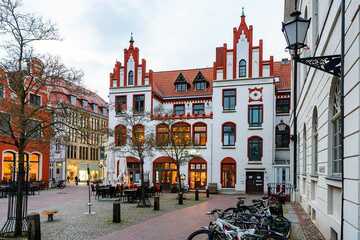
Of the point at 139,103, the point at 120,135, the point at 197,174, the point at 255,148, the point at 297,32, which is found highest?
the point at 139,103

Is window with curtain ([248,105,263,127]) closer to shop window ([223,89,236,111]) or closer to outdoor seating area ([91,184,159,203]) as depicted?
shop window ([223,89,236,111])

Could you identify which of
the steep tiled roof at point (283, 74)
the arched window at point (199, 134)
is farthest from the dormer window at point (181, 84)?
the steep tiled roof at point (283, 74)

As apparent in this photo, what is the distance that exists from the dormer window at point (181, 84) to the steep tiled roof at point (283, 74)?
9608mm

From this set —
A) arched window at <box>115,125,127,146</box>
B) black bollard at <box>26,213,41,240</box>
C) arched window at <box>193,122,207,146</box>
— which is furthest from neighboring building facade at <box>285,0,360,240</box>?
arched window at <box>193,122,207,146</box>

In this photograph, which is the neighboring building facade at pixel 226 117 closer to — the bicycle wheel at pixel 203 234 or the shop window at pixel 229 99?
the shop window at pixel 229 99

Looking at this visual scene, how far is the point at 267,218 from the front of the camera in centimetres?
888

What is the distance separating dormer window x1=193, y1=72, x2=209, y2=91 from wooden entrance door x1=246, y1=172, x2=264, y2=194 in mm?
10766

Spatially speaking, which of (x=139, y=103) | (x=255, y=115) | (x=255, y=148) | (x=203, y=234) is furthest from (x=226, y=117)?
(x=203, y=234)

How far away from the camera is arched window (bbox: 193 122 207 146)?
37.3 m

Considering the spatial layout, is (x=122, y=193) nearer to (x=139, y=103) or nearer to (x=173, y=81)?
(x=139, y=103)

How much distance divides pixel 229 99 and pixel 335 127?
90.7 feet

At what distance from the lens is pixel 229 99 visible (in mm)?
36219

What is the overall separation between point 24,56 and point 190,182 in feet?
90.8

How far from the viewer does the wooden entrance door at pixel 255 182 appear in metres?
34.3
